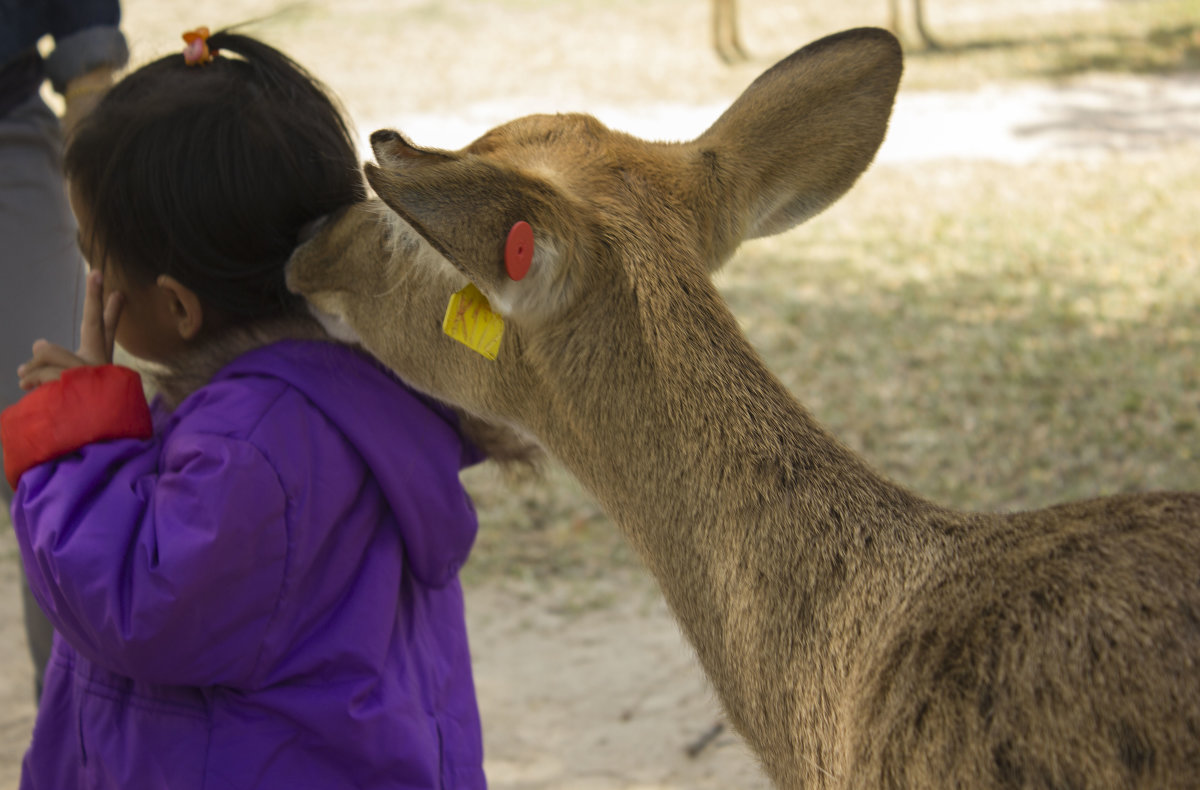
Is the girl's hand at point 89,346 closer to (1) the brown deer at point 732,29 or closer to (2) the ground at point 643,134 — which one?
(2) the ground at point 643,134

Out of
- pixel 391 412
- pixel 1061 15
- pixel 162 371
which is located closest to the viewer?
pixel 391 412

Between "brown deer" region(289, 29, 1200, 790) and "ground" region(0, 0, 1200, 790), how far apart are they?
0.68 meters

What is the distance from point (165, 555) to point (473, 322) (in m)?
0.66

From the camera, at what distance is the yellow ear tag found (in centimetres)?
194

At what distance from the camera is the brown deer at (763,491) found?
61.2 inches

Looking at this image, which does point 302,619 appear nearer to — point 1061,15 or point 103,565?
point 103,565

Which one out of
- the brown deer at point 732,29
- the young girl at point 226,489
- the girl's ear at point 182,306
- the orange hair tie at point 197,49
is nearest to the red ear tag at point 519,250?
the young girl at point 226,489

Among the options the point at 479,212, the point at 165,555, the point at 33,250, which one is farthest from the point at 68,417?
the point at 33,250

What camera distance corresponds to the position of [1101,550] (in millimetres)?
1652

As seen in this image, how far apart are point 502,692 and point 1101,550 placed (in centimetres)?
308

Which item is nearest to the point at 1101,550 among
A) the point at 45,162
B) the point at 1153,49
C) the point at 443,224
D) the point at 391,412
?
the point at 443,224

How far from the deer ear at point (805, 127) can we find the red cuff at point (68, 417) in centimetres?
118

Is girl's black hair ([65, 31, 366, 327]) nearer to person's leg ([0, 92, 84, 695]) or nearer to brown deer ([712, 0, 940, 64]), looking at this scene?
person's leg ([0, 92, 84, 695])

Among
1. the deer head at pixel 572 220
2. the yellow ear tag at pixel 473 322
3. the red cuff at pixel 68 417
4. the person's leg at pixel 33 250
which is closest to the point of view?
the deer head at pixel 572 220
